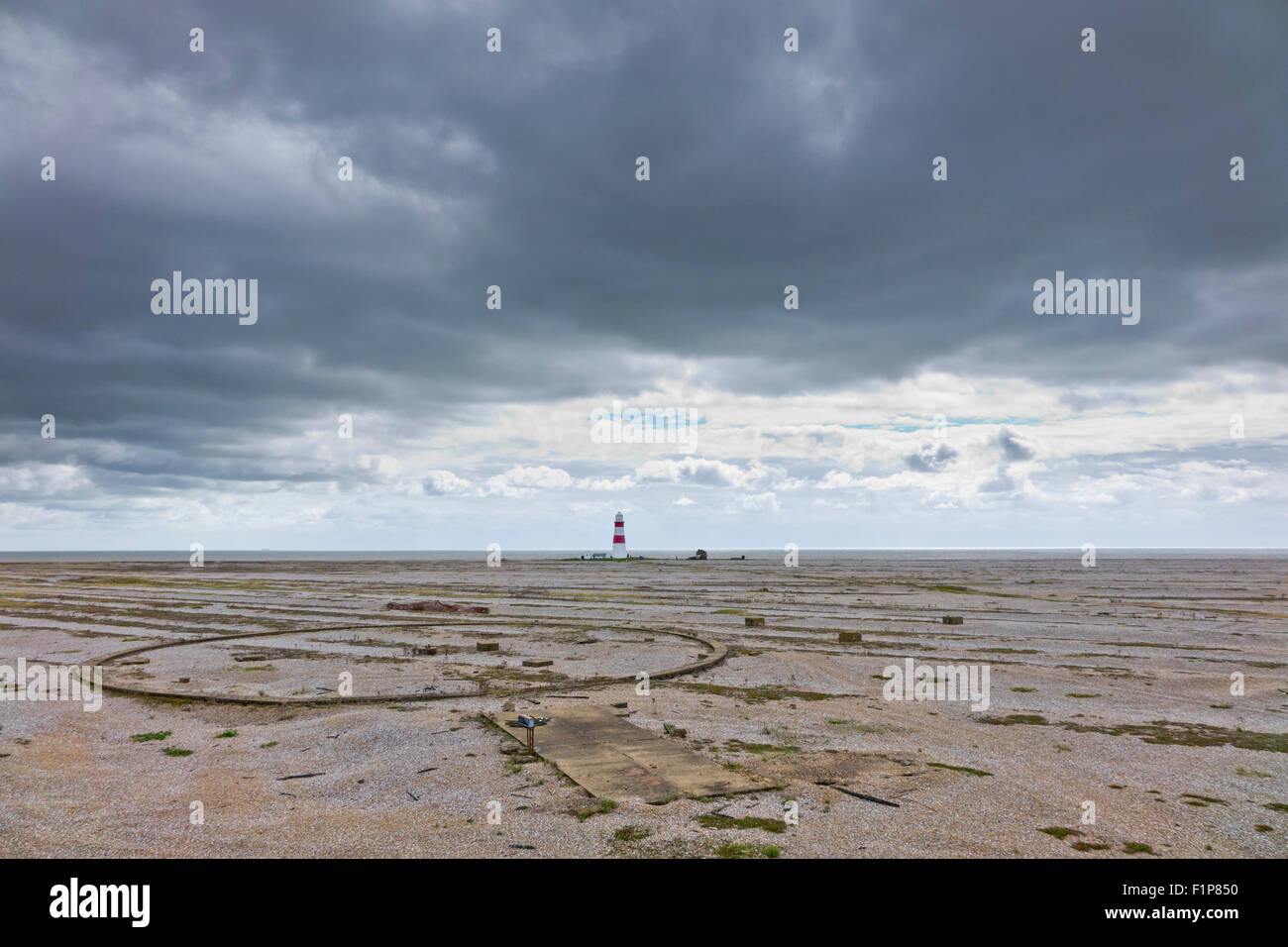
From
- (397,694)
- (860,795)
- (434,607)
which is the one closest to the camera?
(860,795)

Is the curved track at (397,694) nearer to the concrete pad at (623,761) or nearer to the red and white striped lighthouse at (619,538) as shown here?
the concrete pad at (623,761)

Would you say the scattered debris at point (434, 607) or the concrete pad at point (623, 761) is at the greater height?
the concrete pad at point (623, 761)

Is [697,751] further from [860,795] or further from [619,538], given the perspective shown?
[619,538]

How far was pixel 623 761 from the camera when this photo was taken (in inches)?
409

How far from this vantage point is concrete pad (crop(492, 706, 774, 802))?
30.3ft

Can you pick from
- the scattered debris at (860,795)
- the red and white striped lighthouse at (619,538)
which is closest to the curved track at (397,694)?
the scattered debris at (860,795)

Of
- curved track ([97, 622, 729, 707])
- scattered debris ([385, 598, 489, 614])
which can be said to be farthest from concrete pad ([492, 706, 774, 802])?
scattered debris ([385, 598, 489, 614])

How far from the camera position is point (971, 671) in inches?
741

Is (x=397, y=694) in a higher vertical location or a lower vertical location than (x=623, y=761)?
lower

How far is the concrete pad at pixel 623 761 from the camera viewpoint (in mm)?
9234

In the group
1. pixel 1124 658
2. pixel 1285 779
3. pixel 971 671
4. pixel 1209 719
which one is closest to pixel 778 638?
pixel 971 671

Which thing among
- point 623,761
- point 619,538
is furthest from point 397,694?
point 619,538
